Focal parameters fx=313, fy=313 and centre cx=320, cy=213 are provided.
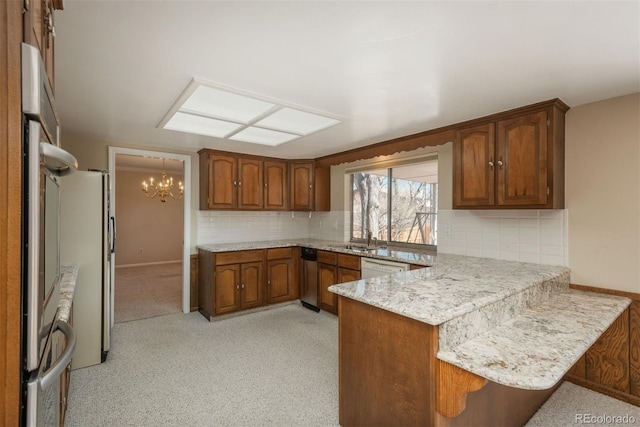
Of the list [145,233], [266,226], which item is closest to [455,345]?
[266,226]

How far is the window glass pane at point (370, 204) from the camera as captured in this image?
443 cm

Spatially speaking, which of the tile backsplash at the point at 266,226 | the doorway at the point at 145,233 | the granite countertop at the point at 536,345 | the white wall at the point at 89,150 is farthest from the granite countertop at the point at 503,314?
the doorway at the point at 145,233

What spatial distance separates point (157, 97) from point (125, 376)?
2.23 m

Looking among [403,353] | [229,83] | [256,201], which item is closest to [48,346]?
[403,353]

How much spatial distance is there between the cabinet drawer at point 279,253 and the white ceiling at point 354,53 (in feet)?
7.35

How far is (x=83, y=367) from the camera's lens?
104 inches

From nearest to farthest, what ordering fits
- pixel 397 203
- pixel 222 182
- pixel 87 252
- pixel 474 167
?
pixel 87 252 < pixel 474 167 < pixel 222 182 < pixel 397 203

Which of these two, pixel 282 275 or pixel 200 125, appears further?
pixel 282 275

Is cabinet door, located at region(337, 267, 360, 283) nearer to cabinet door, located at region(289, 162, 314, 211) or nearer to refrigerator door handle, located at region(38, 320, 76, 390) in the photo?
cabinet door, located at region(289, 162, 314, 211)

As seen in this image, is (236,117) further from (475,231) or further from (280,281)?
(475,231)

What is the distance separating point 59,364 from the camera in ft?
2.77

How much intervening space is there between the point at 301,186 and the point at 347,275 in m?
1.68

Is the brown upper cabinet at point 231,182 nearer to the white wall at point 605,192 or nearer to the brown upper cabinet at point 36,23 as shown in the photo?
the brown upper cabinet at point 36,23

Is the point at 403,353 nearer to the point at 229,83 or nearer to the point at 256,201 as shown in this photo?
the point at 229,83
